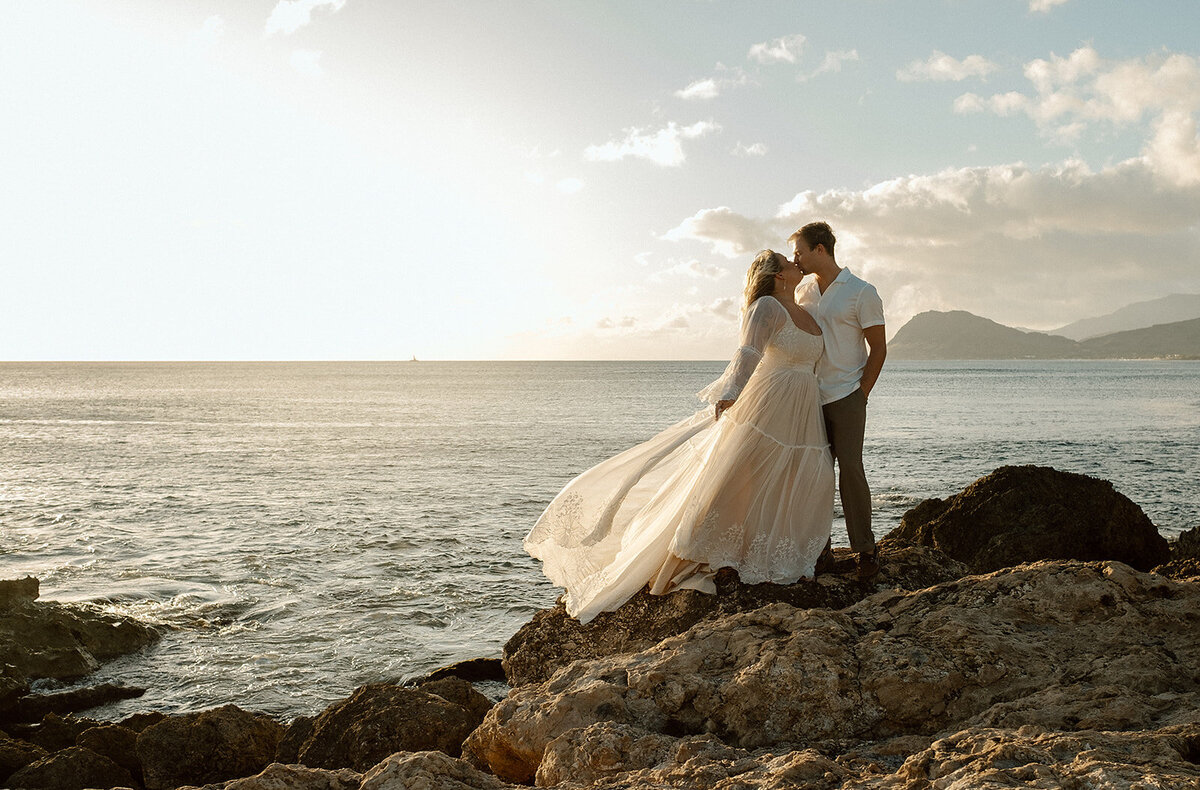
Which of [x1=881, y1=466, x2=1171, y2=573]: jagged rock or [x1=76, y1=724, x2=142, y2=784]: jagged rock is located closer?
[x1=76, y1=724, x2=142, y2=784]: jagged rock

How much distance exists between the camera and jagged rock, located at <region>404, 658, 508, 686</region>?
8.23 meters

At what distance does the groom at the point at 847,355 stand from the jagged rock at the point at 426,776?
12.1 feet

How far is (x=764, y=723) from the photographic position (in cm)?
369

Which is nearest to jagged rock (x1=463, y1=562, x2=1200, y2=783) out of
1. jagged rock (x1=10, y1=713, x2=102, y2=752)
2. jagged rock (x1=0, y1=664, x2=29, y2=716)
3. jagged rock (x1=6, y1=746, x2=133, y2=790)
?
jagged rock (x1=6, y1=746, x2=133, y2=790)

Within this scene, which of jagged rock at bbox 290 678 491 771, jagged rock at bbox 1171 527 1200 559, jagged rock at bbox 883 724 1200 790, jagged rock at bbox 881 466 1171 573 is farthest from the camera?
jagged rock at bbox 881 466 1171 573

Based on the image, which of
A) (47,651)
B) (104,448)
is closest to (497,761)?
(47,651)

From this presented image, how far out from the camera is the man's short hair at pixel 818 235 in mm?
5969

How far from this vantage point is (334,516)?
17.5m

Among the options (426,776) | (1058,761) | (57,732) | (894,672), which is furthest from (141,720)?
(1058,761)

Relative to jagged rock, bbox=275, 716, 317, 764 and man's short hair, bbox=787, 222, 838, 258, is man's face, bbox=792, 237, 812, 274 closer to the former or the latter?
man's short hair, bbox=787, 222, 838, 258

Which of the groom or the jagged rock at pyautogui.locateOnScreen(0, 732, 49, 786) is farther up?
the groom

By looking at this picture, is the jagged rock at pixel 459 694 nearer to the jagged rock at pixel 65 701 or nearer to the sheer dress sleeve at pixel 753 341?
the sheer dress sleeve at pixel 753 341

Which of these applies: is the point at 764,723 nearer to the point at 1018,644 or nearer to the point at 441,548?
the point at 1018,644

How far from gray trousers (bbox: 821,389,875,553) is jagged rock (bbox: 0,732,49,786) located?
6127 millimetres
